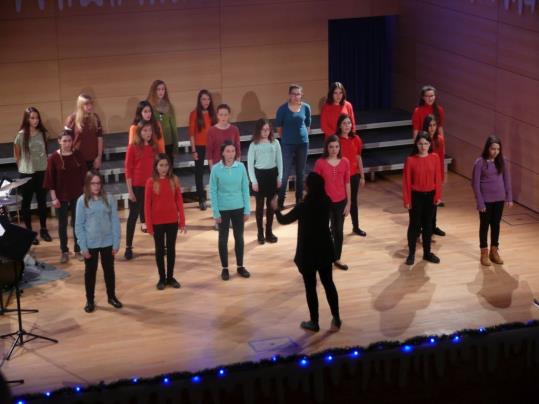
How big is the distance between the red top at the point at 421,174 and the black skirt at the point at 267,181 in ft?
4.44

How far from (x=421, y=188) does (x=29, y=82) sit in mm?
5505

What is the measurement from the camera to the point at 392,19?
43.6ft

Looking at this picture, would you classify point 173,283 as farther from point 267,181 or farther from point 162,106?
point 162,106

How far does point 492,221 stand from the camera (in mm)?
8734

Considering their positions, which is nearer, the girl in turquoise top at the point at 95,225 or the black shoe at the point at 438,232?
the girl in turquoise top at the point at 95,225

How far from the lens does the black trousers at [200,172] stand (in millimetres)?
10469

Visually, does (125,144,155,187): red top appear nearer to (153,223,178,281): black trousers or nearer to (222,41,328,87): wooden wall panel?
(153,223,178,281): black trousers

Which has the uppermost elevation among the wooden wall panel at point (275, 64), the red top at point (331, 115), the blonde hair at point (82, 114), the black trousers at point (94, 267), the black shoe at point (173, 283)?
A: the wooden wall panel at point (275, 64)

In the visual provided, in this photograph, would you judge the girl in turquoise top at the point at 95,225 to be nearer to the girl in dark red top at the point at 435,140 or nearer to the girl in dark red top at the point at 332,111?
the girl in dark red top at the point at 435,140

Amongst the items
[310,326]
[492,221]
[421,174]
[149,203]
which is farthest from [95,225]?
[492,221]

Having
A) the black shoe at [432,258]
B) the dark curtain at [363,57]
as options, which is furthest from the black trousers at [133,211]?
the dark curtain at [363,57]

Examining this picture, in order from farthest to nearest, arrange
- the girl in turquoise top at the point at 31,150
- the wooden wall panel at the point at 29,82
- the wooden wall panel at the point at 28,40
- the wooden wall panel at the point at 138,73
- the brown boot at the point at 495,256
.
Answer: the wooden wall panel at the point at 138,73, the wooden wall panel at the point at 29,82, the wooden wall panel at the point at 28,40, the girl in turquoise top at the point at 31,150, the brown boot at the point at 495,256

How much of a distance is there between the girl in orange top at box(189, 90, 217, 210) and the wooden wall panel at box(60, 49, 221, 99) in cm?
202

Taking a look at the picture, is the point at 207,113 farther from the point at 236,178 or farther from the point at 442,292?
the point at 442,292
